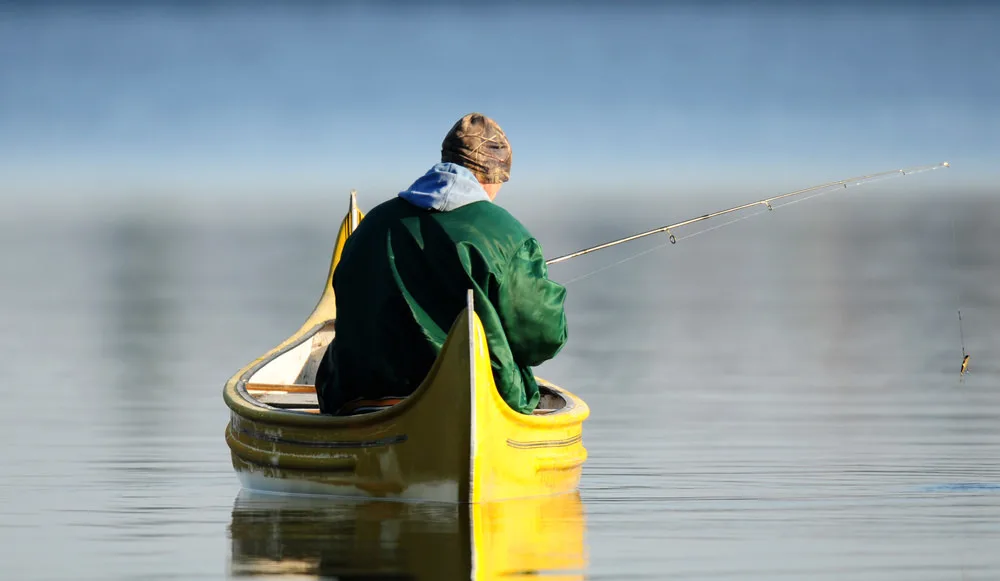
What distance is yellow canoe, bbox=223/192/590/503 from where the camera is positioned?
10.1m

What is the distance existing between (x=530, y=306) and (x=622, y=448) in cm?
321

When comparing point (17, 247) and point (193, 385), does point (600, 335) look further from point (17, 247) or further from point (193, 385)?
point (17, 247)

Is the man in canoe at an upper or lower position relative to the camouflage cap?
lower

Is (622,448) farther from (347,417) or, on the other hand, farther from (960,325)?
(960,325)

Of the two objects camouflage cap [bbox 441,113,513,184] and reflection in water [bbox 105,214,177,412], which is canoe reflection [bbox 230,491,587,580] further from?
reflection in water [bbox 105,214,177,412]

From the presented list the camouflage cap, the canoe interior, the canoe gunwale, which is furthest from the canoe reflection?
the camouflage cap

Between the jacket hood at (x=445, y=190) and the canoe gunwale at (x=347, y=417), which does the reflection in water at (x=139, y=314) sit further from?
A: the jacket hood at (x=445, y=190)

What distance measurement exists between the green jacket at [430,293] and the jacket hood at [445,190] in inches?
1.1

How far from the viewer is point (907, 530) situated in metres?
9.83

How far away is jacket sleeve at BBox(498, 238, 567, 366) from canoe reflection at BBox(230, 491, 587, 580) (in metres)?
0.87

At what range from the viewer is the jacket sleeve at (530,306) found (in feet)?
34.9

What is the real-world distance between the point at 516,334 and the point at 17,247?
5200 centimetres

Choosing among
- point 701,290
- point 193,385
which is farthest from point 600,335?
point 701,290

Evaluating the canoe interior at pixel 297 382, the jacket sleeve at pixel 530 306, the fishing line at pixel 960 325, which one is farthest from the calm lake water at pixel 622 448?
the jacket sleeve at pixel 530 306
